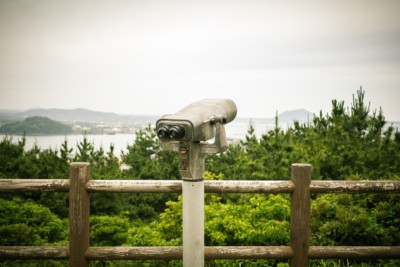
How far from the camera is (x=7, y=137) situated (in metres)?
15.9

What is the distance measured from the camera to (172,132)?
7.52 ft

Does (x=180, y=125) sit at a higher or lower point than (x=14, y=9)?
lower

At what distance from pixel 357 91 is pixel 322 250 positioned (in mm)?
11485

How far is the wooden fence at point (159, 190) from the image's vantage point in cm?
299

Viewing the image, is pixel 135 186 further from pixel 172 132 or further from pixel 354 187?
pixel 354 187

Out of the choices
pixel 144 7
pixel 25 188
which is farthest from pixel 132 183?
pixel 144 7

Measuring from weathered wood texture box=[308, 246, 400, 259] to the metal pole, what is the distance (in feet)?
3.72

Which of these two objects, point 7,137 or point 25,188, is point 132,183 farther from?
point 7,137

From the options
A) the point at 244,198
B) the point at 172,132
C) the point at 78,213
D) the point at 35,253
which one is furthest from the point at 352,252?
the point at 244,198

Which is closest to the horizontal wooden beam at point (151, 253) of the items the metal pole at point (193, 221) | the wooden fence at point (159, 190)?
the wooden fence at point (159, 190)

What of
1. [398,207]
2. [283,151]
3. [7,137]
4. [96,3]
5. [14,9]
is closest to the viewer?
[398,207]

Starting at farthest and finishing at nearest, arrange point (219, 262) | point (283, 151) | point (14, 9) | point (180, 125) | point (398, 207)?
point (14, 9)
point (283, 151)
point (398, 207)
point (219, 262)
point (180, 125)

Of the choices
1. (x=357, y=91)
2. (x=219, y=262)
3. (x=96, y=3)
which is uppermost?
(x=96, y=3)

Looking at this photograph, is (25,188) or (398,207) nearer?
(25,188)
